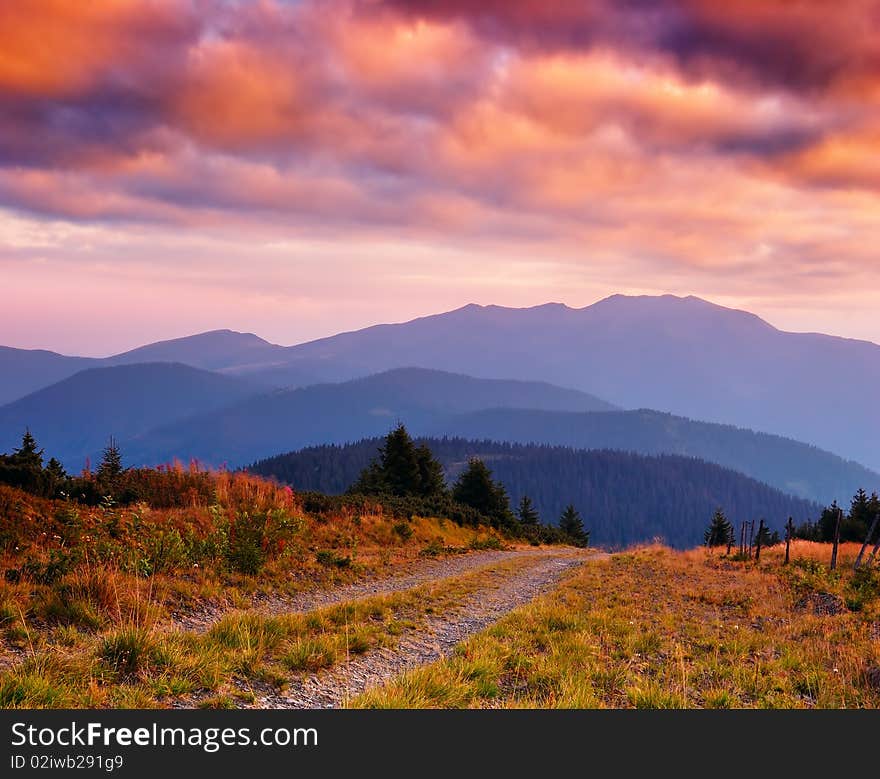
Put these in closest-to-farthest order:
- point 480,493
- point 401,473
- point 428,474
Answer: point 401,473 → point 428,474 → point 480,493

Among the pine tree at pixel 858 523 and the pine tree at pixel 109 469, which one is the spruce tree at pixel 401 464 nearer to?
the pine tree at pixel 109 469

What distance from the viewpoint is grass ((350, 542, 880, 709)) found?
6254 millimetres

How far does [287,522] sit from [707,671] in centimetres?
1166

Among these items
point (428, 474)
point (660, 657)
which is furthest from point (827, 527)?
point (660, 657)

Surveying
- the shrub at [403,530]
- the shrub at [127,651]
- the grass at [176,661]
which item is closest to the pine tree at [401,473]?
the shrub at [403,530]

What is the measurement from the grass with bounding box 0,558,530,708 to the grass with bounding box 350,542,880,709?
4.99 ft

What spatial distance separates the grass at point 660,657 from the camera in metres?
6.25

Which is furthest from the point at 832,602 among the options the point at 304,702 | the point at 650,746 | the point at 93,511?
the point at 93,511

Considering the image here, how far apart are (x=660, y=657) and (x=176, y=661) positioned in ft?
24.1

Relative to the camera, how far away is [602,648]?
9.05 meters

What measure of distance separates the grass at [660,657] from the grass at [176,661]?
152cm

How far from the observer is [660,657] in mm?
8898

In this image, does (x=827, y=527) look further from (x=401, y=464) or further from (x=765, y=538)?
(x=401, y=464)

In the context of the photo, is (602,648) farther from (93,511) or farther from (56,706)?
(93,511)
